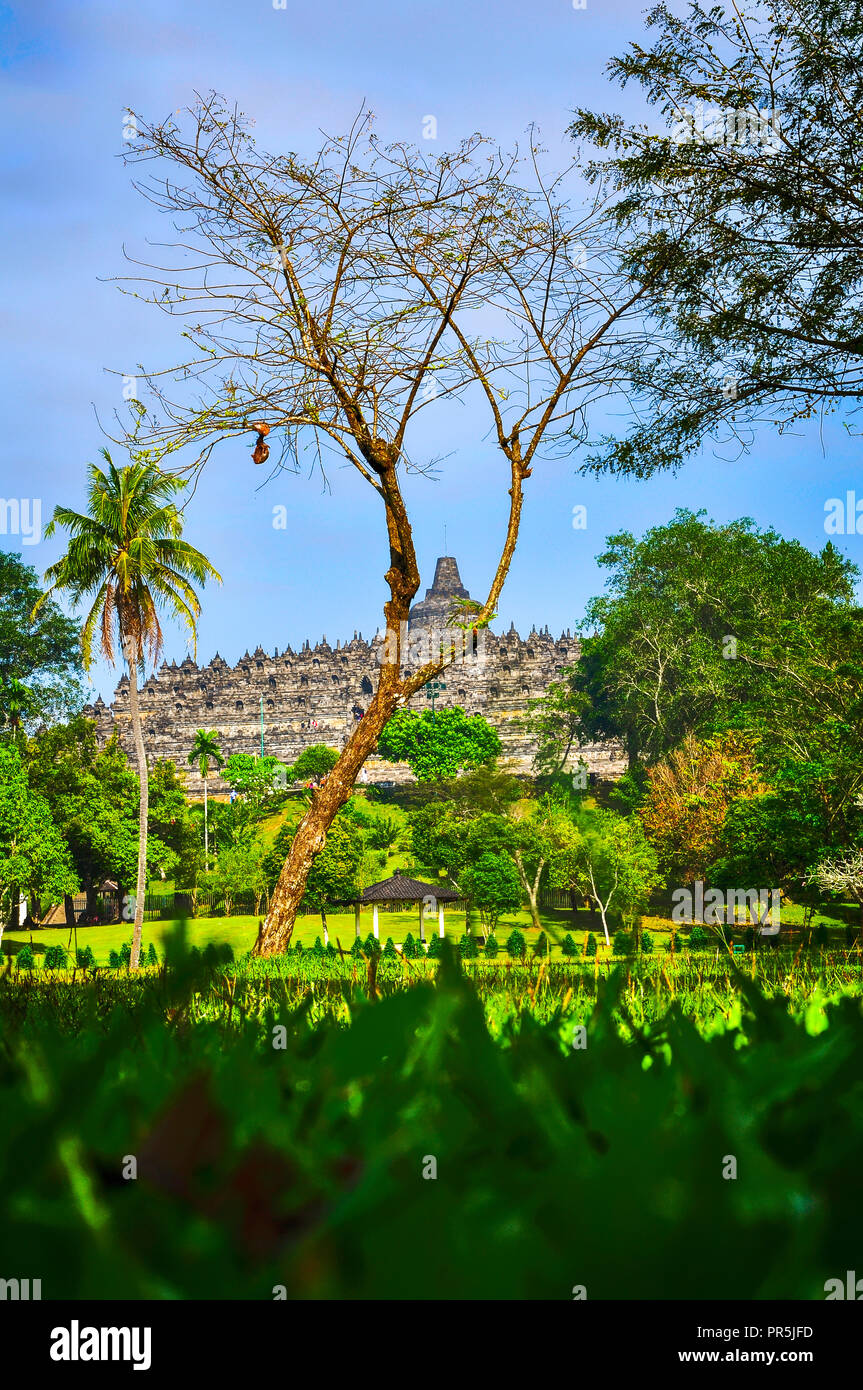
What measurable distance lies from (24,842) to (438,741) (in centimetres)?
3159

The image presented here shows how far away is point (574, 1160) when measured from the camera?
795 millimetres

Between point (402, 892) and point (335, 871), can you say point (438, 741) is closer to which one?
point (335, 871)

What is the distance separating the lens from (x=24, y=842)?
95.9ft

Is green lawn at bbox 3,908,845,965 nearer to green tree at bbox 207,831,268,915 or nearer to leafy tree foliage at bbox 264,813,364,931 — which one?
green tree at bbox 207,831,268,915

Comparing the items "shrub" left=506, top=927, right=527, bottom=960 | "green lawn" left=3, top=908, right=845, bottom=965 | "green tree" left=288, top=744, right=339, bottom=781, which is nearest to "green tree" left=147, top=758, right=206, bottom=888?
"green lawn" left=3, top=908, right=845, bottom=965

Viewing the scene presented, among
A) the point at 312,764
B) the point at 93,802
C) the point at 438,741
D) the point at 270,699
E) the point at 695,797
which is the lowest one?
the point at 695,797

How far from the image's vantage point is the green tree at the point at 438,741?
57.5m

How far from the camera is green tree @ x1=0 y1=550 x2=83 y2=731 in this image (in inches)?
1409

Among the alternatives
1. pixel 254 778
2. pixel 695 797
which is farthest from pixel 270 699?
pixel 695 797

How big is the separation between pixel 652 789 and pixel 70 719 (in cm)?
2179

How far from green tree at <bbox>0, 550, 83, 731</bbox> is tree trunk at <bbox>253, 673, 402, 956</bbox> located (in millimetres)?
28898

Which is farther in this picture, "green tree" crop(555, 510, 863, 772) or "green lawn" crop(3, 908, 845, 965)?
"green tree" crop(555, 510, 863, 772)

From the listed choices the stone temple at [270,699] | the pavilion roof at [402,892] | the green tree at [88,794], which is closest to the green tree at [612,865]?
the pavilion roof at [402,892]
